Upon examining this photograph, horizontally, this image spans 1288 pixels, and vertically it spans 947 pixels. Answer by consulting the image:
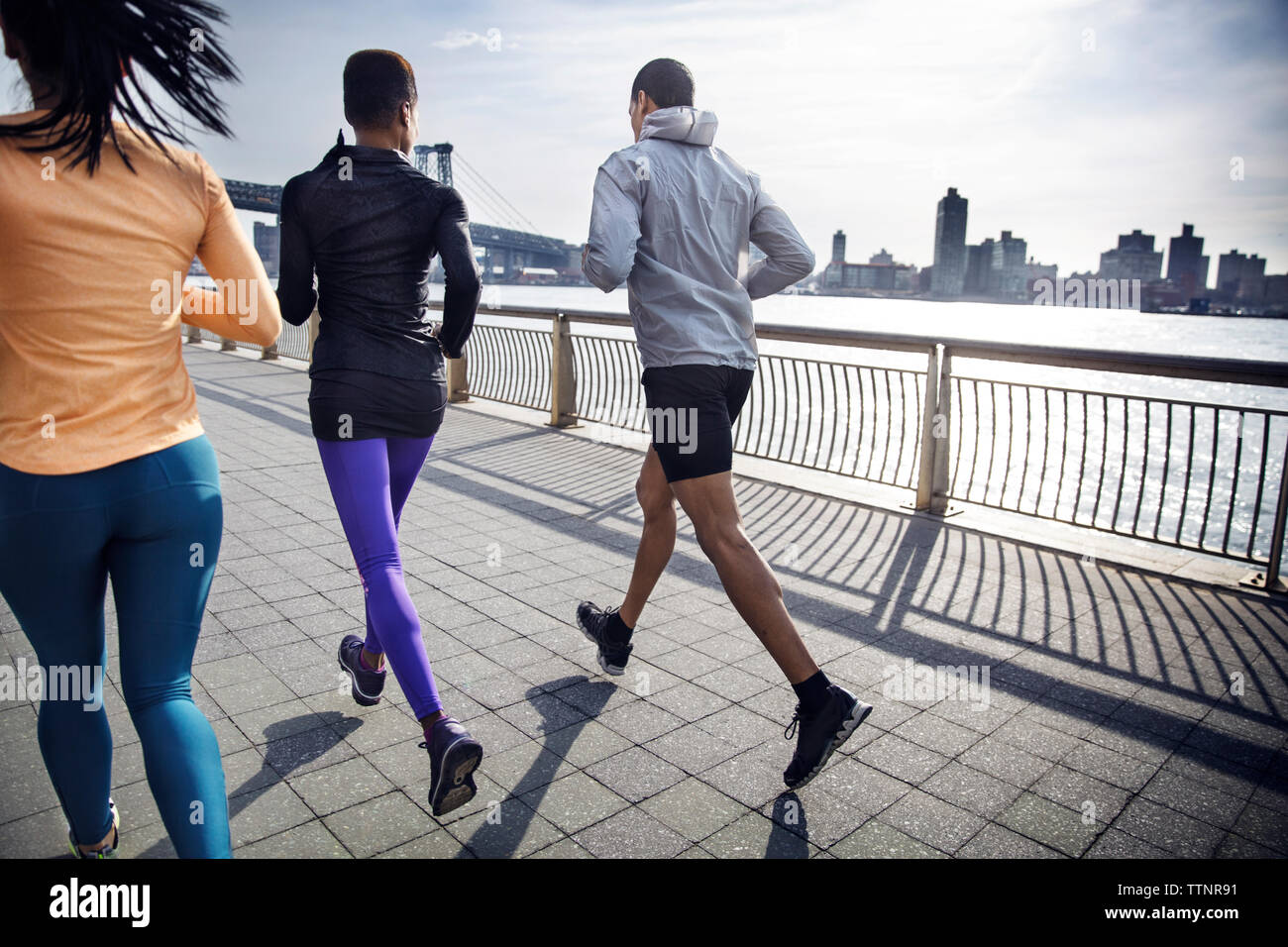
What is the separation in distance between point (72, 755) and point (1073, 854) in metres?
2.61

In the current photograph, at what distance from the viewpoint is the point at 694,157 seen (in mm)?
2896

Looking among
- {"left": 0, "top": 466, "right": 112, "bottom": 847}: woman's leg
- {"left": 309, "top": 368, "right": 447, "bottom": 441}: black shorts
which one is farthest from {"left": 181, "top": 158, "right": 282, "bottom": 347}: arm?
{"left": 309, "top": 368, "right": 447, "bottom": 441}: black shorts

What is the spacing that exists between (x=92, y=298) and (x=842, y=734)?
2.27 meters

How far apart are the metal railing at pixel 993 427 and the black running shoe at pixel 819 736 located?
3130 mm

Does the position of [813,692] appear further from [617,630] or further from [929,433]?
[929,433]

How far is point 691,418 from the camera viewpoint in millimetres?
2797

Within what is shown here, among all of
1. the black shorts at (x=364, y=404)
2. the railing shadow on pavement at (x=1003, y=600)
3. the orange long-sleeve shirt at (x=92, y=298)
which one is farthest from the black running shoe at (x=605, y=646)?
the orange long-sleeve shirt at (x=92, y=298)

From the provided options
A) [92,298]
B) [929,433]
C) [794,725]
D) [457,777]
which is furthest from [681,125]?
[929,433]

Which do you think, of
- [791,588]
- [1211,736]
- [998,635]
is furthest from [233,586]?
[1211,736]

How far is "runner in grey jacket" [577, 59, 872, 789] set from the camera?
107 inches

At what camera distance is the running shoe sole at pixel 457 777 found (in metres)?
2.37

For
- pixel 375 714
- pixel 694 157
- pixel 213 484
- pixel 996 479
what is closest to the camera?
pixel 213 484

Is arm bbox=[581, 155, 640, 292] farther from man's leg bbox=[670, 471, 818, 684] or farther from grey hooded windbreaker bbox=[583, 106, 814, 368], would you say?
man's leg bbox=[670, 471, 818, 684]
